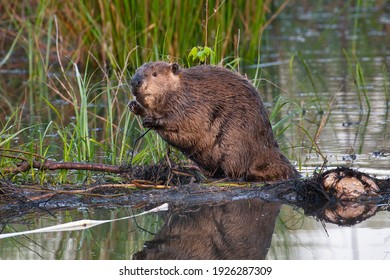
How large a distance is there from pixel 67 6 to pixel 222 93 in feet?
16.4

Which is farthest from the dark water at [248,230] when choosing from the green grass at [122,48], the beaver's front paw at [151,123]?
the beaver's front paw at [151,123]

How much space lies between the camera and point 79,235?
15.4ft

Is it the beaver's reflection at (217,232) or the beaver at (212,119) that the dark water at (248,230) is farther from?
the beaver at (212,119)

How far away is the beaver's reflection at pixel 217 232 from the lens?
4.35 meters

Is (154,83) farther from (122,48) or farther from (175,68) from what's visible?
(122,48)

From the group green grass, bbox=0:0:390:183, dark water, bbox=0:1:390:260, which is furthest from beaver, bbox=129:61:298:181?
green grass, bbox=0:0:390:183

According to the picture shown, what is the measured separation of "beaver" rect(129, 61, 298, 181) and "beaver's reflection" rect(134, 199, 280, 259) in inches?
17.0

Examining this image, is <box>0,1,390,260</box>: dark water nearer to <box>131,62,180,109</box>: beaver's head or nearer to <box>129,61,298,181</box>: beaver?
<box>129,61,298,181</box>: beaver

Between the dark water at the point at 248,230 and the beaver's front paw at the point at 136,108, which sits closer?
the dark water at the point at 248,230

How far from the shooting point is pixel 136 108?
5.59 metres

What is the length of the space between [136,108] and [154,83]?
0.17 meters

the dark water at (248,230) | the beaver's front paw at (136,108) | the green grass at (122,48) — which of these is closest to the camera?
the dark water at (248,230)

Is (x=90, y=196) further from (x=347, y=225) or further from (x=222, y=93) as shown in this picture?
(x=347, y=225)
